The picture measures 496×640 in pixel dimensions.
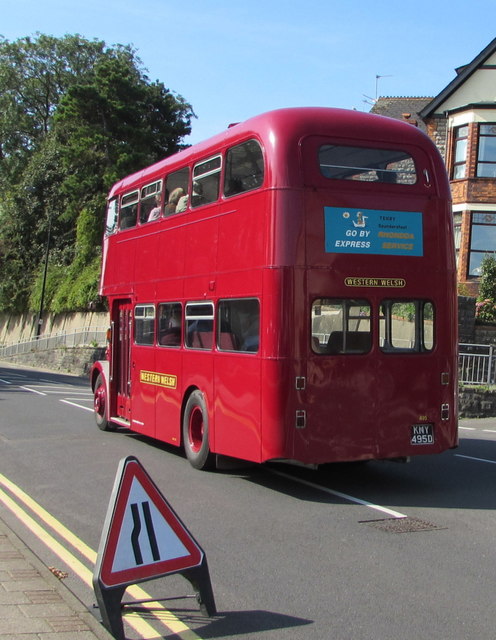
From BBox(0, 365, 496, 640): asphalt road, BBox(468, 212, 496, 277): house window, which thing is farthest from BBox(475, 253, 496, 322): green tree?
BBox(0, 365, 496, 640): asphalt road

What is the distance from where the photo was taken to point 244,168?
31.8 ft

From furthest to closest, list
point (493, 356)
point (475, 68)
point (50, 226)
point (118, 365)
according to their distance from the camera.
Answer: point (50, 226), point (475, 68), point (493, 356), point (118, 365)

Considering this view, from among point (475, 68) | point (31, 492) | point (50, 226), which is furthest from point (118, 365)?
point (50, 226)

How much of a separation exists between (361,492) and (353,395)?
122 centimetres

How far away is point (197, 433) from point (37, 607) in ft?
19.3

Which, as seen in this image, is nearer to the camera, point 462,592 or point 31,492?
point 462,592

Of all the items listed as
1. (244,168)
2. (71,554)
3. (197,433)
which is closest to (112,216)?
(197,433)

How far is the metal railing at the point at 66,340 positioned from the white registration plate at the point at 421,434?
33.6m

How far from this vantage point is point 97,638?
15.6 feet

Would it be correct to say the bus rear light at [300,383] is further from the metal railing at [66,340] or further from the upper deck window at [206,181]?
the metal railing at [66,340]

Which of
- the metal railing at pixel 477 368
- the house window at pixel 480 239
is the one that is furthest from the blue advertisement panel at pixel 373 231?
the house window at pixel 480 239

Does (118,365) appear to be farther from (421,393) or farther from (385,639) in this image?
(385,639)

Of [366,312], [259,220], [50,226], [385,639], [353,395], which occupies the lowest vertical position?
[385,639]

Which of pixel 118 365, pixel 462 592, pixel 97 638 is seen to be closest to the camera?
pixel 97 638
